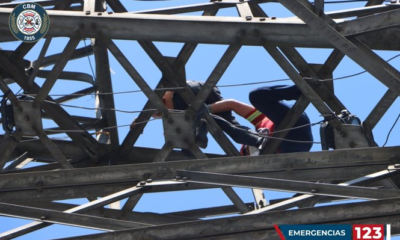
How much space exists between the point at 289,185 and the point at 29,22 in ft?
9.75

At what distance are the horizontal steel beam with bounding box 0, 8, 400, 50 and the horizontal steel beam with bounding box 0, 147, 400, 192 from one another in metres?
0.89

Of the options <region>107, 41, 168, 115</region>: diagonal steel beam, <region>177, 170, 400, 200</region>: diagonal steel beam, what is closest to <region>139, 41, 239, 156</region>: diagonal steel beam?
<region>107, 41, 168, 115</region>: diagonal steel beam

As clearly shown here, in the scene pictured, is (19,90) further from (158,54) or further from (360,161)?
(360,161)

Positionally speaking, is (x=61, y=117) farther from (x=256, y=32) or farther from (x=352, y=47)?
(x=352, y=47)

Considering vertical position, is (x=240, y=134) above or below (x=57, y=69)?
above

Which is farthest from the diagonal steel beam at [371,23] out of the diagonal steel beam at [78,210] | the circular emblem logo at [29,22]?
the circular emblem logo at [29,22]

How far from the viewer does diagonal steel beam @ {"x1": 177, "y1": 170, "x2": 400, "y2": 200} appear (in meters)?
9.59

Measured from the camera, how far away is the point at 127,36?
10.7 meters

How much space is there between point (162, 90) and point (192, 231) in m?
2.64

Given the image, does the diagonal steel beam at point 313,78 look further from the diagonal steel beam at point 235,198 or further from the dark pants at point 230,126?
the diagonal steel beam at point 235,198

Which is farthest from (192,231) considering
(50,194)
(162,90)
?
(162,90)

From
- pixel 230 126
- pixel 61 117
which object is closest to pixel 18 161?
pixel 61 117

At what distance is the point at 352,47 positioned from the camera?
9.77m

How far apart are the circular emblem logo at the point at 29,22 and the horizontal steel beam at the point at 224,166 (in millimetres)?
1346
